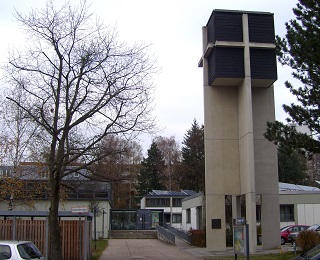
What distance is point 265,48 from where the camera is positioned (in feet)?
99.8

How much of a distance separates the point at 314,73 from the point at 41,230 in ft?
45.8

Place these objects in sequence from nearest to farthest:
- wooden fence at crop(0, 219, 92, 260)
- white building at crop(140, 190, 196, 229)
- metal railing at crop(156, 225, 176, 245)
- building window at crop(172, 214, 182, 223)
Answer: wooden fence at crop(0, 219, 92, 260), metal railing at crop(156, 225, 176, 245), white building at crop(140, 190, 196, 229), building window at crop(172, 214, 182, 223)

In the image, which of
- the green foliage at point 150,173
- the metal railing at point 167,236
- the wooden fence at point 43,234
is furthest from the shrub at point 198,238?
the green foliage at point 150,173

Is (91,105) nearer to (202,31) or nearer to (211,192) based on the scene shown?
(211,192)

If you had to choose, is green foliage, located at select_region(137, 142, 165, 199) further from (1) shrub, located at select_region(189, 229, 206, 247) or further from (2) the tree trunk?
(2) the tree trunk

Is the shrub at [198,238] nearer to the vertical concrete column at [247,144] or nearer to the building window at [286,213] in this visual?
the vertical concrete column at [247,144]

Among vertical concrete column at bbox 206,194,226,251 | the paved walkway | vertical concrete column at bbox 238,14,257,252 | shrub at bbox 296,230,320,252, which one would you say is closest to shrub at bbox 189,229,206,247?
the paved walkway

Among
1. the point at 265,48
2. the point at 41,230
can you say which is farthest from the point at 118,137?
the point at 265,48

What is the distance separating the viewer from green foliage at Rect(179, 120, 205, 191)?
228 feet

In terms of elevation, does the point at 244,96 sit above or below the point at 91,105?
above

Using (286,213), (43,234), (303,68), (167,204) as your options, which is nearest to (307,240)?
(303,68)

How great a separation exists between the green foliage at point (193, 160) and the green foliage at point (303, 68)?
49.1 metres

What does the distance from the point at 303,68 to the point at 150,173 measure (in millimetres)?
67984

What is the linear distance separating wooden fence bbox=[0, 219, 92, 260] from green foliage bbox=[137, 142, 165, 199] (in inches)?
2458
